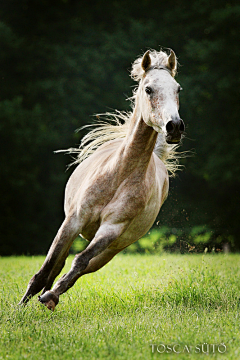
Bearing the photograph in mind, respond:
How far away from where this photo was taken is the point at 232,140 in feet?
42.6

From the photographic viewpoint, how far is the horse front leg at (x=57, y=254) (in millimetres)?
3496

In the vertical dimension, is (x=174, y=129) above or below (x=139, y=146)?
above

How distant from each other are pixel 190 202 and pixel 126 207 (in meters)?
9.29

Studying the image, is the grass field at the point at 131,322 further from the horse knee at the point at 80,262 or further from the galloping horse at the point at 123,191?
the horse knee at the point at 80,262

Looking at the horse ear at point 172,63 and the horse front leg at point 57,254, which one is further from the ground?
the horse ear at point 172,63

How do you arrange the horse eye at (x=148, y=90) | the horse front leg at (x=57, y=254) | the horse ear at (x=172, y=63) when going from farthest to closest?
1. the horse front leg at (x=57, y=254)
2. the horse ear at (x=172, y=63)
3. the horse eye at (x=148, y=90)

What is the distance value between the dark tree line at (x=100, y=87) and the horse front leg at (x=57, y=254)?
26.5 feet

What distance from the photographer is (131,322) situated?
3.43 metres

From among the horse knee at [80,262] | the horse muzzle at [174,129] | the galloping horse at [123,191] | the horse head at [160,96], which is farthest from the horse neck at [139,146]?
the horse knee at [80,262]

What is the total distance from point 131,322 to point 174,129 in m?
1.65

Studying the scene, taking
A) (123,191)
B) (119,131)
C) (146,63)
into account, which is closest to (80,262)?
(123,191)

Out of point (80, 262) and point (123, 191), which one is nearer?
point (80, 262)

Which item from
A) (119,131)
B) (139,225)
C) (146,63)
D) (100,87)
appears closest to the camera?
(146,63)

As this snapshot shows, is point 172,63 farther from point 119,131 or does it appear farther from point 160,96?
point 119,131
